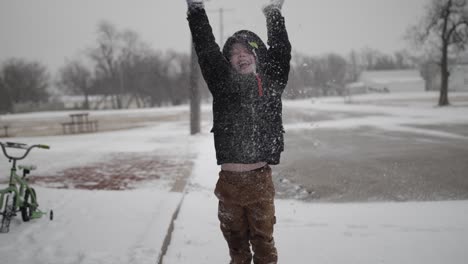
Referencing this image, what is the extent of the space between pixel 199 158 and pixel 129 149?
10.6 feet

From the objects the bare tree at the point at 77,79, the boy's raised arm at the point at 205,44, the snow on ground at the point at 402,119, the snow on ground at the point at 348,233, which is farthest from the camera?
the bare tree at the point at 77,79

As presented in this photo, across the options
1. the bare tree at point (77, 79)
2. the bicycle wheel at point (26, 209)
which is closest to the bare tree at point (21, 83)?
the bare tree at point (77, 79)

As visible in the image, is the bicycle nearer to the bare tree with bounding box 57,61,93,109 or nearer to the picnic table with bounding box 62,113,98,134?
the picnic table with bounding box 62,113,98,134

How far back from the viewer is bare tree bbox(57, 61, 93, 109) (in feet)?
200

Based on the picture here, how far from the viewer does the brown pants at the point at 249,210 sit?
7.68 feet

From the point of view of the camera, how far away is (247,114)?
2.27 m

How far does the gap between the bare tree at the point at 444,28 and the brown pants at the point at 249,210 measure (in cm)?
3067

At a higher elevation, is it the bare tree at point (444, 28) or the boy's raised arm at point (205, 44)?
the bare tree at point (444, 28)

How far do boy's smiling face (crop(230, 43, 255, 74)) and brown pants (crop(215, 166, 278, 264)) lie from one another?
2.08 feet

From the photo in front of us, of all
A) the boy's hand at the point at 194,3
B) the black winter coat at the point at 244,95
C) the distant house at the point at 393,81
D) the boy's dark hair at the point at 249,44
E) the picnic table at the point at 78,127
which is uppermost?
the distant house at the point at 393,81

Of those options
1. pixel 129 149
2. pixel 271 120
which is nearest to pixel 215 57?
pixel 271 120

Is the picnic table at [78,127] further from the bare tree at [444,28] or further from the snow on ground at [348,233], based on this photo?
the bare tree at [444,28]

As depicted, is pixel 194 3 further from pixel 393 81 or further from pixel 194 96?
pixel 393 81

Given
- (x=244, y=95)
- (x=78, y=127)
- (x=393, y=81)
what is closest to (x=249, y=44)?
(x=244, y=95)
